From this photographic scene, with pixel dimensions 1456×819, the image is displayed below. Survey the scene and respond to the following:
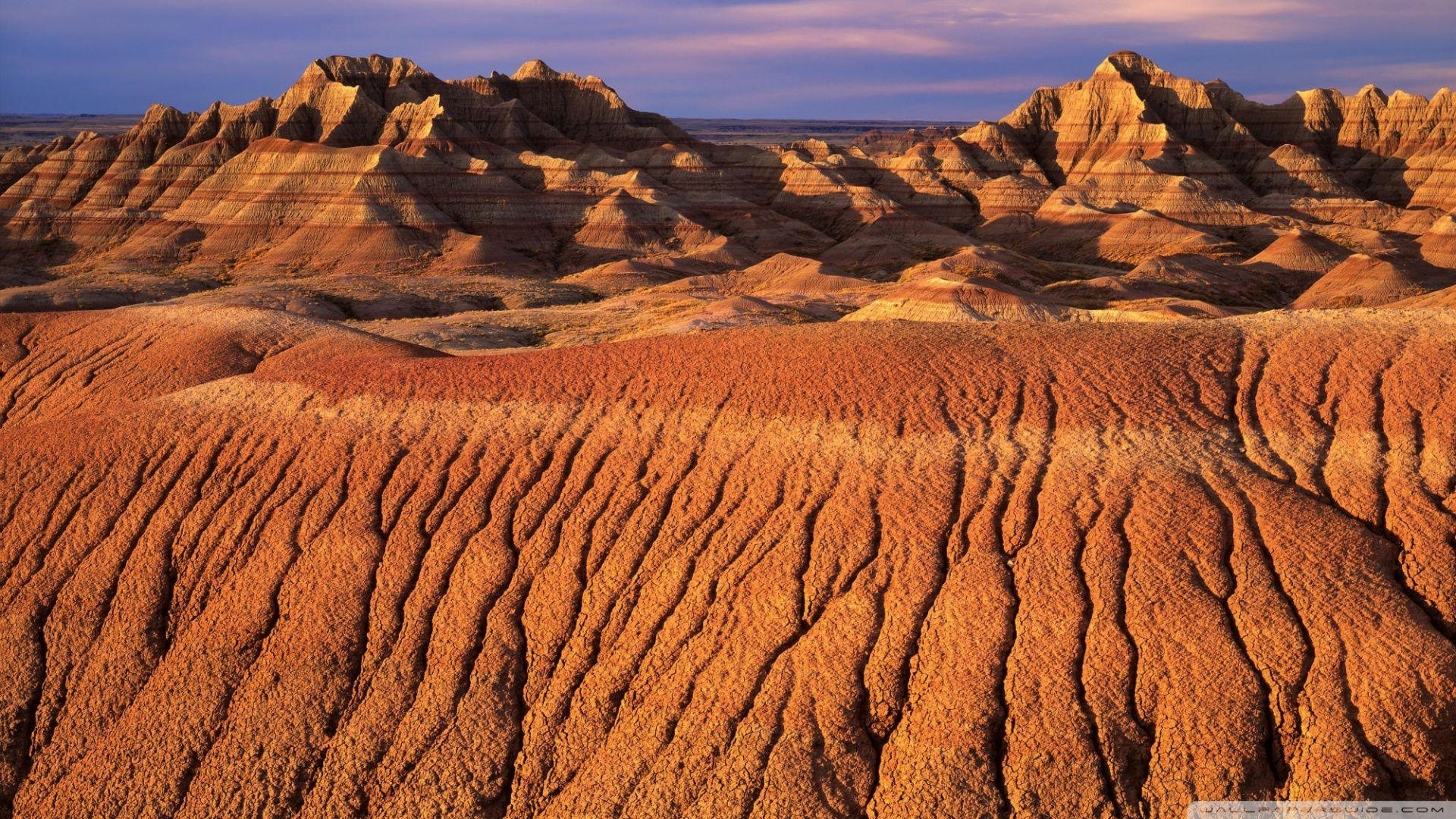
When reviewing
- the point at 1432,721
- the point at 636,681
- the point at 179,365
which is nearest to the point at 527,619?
the point at 636,681

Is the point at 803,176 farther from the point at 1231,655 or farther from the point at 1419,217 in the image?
the point at 1231,655

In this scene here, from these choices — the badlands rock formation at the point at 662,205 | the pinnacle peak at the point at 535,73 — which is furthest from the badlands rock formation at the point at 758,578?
the pinnacle peak at the point at 535,73

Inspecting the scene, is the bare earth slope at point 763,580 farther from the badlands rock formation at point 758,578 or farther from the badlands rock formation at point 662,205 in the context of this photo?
the badlands rock formation at point 662,205

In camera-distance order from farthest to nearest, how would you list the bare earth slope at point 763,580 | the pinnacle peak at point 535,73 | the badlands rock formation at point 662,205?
the pinnacle peak at point 535,73 < the badlands rock formation at point 662,205 < the bare earth slope at point 763,580

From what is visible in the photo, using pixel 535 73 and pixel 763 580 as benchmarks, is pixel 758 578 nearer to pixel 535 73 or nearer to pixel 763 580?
pixel 763 580

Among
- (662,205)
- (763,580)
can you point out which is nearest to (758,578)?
(763,580)

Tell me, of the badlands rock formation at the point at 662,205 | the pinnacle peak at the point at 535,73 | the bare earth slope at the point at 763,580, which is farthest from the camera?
the pinnacle peak at the point at 535,73
